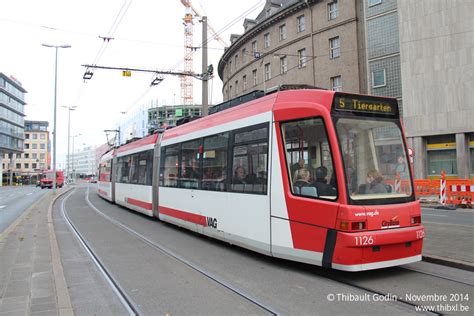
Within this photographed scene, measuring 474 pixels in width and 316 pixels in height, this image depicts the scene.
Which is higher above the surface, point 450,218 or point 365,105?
point 365,105

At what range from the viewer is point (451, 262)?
21.0 feet

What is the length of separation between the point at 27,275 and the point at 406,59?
1049 inches

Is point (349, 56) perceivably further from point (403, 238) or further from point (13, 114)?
point (13, 114)

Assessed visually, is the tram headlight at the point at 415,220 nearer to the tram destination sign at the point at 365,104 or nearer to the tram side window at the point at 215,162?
the tram destination sign at the point at 365,104

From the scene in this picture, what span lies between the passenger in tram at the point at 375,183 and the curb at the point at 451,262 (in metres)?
1.79

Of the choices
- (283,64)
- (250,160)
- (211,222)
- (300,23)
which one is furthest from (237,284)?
(283,64)

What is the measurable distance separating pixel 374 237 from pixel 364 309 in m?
1.22

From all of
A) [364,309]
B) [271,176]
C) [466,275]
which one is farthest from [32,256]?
[466,275]

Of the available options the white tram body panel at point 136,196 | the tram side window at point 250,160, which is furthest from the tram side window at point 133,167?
the tram side window at point 250,160

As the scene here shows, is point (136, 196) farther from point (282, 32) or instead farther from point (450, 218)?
point (282, 32)

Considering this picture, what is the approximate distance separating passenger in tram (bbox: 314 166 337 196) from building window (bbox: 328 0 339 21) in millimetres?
28930

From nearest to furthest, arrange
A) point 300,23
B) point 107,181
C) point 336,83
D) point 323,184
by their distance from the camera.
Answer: point 323,184 < point 107,181 < point 336,83 < point 300,23

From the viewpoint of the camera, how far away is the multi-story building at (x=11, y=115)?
77125 millimetres

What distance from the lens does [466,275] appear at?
19.4 ft
